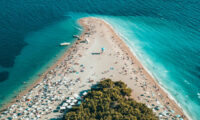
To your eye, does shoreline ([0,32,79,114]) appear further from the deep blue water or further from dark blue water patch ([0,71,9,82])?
dark blue water patch ([0,71,9,82])

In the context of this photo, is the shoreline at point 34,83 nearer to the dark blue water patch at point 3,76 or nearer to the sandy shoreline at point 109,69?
the sandy shoreline at point 109,69

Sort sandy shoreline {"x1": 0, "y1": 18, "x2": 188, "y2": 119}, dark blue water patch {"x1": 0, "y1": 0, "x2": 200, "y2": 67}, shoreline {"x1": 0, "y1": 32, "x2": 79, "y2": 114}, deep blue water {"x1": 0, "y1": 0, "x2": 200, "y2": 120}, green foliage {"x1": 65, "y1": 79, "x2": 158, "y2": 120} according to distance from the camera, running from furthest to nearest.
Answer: dark blue water patch {"x1": 0, "y1": 0, "x2": 200, "y2": 67} → deep blue water {"x1": 0, "y1": 0, "x2": 200, "y2": 120} → shoreline {"x1": 0, "y1": 32, "x2": 79, "y2": 114} → sandy shoreline {"x1": 0, "y1": 18, "x2": 188, "y2": 119} → green foliage {"x1": 65, "y1": 79, "x2": 158, "y2": 120}

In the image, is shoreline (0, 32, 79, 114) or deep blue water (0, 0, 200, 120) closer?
shoreline (0, 32, 79, 114)

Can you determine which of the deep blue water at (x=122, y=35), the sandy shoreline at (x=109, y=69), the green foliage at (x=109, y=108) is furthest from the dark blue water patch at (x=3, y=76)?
the green foliage at (x=109, y=108)

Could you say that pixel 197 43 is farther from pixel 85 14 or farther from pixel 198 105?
pixel 85 14

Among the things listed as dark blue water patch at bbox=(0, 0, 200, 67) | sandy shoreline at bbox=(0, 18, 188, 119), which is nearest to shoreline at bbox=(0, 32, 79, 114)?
sandy shoreline at bbox=(0, 18, 188, 119)

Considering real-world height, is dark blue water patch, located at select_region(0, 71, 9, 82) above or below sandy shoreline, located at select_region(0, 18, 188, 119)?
below
